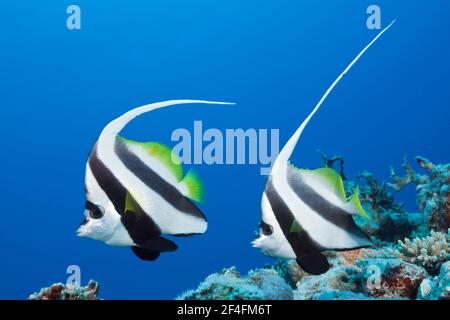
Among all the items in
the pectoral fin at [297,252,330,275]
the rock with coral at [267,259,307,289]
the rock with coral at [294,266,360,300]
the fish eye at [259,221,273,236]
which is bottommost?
the rock with coral at [267,259,307,289]

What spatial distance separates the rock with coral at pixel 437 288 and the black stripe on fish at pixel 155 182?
2.22m

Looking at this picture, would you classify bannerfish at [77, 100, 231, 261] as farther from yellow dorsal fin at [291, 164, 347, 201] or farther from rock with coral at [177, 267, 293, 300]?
rock with coral at [177, 267, 293, 300]

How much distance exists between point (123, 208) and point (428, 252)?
11.2ft

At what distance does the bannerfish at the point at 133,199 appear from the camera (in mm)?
2250

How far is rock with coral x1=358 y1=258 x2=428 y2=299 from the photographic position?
3617 millimetres

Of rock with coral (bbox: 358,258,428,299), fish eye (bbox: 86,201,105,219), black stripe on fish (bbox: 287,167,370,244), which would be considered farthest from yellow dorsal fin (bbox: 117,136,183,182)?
rock with coral (bbox: 358,258,428,299)

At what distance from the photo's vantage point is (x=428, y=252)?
4336 millimetres

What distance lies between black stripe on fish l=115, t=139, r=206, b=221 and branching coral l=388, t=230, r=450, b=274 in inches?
116

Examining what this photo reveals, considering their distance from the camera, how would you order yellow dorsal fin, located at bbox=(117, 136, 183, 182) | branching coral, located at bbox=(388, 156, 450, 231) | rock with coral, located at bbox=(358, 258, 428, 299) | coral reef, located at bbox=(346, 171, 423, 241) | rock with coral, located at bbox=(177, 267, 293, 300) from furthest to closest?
coral reef, located at bbox=(346, 171, 423, 241) < branching coral, located at bbox=(388, 156, 450, 231) < rock with coral, located at bbox=(358, 258, 428, 299) < rock with coral, located at bbox=(177, 267, 293, 300) < yellow dorsal fin, located at bbox=(117, 136, 183, 182)
